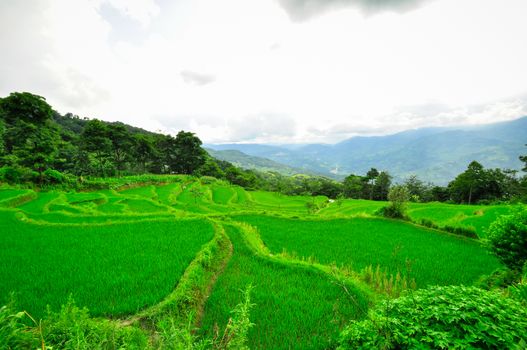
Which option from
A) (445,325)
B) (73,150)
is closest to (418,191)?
(445,325)

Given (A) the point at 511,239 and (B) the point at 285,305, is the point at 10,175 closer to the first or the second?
(B) the point at 285,305

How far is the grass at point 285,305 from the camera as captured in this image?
15.2 feet

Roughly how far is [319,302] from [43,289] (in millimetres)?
7096

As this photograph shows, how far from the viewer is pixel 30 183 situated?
22125mm

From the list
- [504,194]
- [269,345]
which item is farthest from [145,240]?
[504,194]

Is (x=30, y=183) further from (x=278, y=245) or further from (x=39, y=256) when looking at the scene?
(x=278, y=245)

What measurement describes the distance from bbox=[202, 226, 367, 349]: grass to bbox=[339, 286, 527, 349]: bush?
191cm

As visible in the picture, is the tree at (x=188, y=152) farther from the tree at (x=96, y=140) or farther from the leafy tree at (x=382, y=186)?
the leafy tree at (x=382, y=186)

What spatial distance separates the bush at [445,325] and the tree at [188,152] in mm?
58218

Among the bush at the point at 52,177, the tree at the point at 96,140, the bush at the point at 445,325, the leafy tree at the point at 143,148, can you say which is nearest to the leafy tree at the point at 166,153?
the leafy tree at the point at 143,148

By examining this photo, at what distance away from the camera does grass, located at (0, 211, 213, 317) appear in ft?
17.7

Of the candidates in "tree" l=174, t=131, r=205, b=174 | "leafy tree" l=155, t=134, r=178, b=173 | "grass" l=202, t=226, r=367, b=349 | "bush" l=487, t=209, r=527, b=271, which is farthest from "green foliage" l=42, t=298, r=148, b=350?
"leafy tree" l=155, t=134, r=178, b=173

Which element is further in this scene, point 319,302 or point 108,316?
point 319,302

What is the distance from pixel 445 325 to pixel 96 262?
901 centimetres
